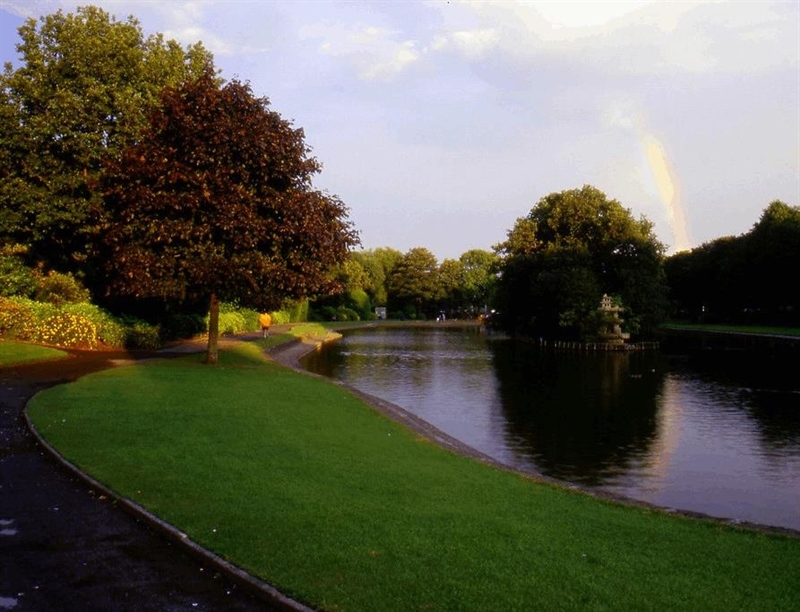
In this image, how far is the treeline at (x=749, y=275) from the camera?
8188cm

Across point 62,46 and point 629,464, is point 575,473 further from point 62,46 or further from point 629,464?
point 62,46

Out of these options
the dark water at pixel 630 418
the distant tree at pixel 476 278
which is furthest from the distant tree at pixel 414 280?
the dark water at pixel 630 418

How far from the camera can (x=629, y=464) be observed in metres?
17.0

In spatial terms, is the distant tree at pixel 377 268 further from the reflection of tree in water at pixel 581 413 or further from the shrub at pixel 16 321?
the shrub at pixel 16 321

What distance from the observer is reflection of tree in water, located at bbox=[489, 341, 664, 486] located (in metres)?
17.3

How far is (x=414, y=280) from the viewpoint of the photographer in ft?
449

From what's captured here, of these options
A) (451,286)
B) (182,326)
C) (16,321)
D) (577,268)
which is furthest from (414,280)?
(16,321)

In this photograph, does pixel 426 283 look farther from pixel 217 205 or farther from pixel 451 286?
pixel 217 205

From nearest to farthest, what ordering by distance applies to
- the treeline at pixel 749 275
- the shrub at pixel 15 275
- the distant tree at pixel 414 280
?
the shrub at pixel 15 275, the treeline at pixel 749 275, the distant tree at pixel 414 280

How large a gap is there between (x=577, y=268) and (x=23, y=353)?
45.2m

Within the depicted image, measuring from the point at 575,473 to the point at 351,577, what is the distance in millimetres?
9949

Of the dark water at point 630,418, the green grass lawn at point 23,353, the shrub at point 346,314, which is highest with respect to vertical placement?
the shrub at point 346,314

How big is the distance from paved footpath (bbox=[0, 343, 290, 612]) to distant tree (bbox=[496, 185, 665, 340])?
179 ft

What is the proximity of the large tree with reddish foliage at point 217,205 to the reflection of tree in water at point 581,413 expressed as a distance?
8.42 m
